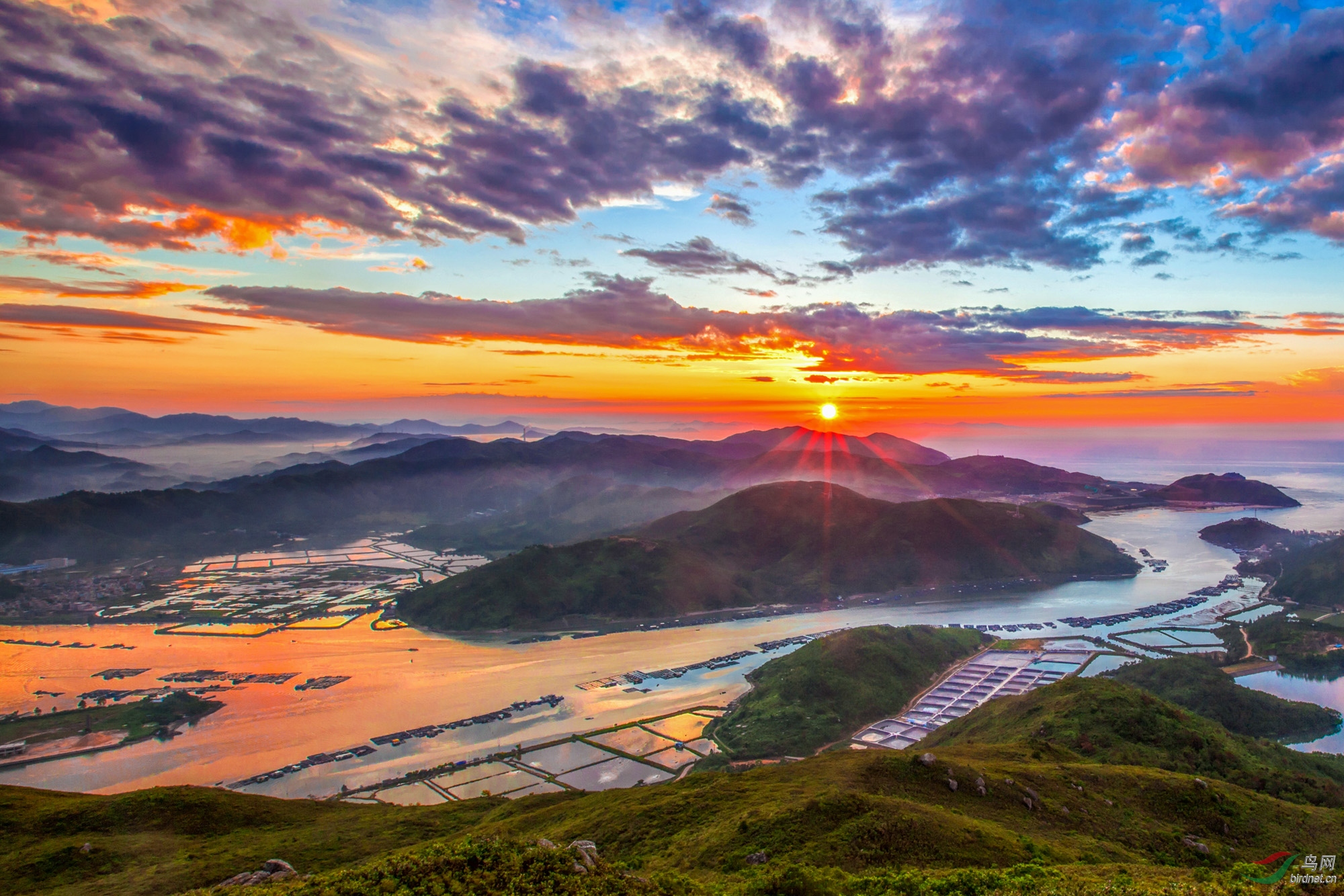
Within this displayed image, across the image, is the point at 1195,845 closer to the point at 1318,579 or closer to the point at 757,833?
the point at 757,833

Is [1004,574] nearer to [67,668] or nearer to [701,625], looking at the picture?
[701,625]

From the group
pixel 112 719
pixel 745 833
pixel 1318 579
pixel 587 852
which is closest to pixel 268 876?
pixel 587 852

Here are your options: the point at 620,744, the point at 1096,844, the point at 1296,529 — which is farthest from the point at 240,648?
the point at 1296,529

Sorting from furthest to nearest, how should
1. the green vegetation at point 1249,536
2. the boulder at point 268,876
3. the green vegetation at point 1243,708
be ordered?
the green vegetation at point 1249,536, the green vegetation at point 1243,708, the boulder at point 268,876

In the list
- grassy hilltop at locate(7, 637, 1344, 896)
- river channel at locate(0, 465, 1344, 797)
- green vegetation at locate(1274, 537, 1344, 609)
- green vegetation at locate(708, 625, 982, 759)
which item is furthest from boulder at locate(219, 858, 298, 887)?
green vegetation at locate(1274, 537, 1344, 609)

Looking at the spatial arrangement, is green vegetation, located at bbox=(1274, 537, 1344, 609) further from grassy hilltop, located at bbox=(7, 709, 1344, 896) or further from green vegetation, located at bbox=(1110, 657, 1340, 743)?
grassy hilltop, located at bbox=(7, 709, 1344, 896)

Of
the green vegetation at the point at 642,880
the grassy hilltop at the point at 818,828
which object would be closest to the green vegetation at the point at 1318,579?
the grassy hilltop at the point at 818,828

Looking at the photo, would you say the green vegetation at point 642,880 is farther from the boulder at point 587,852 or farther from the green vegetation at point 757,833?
the boulder at point 587,852
